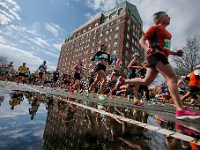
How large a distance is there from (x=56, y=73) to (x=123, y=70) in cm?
2162

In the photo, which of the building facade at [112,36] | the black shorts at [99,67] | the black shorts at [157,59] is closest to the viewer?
the black shorts at [157,59]

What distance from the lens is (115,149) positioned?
4.36 feet

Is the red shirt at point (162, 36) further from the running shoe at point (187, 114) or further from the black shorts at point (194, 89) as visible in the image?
the black shorts at point (194, 89)

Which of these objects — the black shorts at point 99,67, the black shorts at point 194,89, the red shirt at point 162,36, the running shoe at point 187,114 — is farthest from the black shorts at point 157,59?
the black shorts at point 194,89

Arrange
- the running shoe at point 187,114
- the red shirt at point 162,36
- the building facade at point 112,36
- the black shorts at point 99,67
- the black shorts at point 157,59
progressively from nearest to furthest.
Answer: the running shoe at point 187,114, the black shorts at point 157,59, the red shirt at point 162,36, the black shorts at point 99,67, the building facade at point 112,36

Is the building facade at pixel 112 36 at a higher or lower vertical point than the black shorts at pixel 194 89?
higher

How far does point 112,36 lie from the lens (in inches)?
1950

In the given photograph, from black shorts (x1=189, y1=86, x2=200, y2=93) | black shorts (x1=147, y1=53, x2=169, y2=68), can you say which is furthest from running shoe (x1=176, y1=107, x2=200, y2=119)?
black shorts (x1=189, y1=86, x2=200, y2=93)

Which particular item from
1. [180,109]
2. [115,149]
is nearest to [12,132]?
[115,149]

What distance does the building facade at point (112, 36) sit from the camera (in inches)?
1841

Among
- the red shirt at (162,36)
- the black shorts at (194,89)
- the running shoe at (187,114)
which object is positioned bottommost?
the running shoe at (187,114)

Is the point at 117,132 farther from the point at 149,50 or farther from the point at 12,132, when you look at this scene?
the point at 149,50

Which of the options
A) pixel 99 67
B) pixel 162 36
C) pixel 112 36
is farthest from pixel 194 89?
pixel 112 36

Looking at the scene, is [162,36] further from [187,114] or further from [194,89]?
[194,89]
